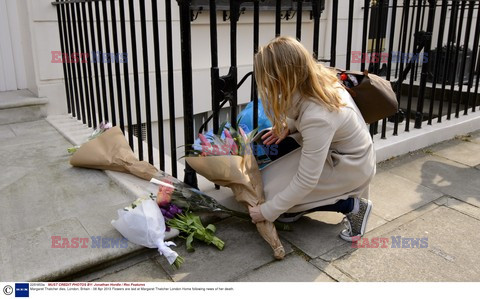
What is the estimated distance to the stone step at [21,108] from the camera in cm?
448

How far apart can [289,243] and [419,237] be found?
80cm

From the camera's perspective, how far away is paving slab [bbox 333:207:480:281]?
7.52ft

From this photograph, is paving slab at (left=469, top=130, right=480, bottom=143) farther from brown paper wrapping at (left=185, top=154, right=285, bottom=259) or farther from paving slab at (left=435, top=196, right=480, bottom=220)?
brown paper wrapping at (left=185, top=154, right=285, bottom=259)

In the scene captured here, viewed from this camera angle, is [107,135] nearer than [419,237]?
→ No

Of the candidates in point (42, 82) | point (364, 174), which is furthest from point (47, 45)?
point (364, 174)

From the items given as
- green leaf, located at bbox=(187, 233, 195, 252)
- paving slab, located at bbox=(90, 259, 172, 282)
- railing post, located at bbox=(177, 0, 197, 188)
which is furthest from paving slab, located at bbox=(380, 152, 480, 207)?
paving slab, located at bbox=(90, 259, 172, 282)

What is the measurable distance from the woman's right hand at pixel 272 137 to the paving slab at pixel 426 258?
792 mm

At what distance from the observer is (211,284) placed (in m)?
2.15

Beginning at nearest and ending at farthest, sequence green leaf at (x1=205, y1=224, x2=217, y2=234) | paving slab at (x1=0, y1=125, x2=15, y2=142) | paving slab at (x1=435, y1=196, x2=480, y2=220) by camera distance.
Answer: green leaf at (x1=205, y1=224, x2=217, y2=234) < paving slab at (x1=435, y1=196, x2=480, y2=220) < paving slab at (x1=0, y1=125, x2=15, y2=142)

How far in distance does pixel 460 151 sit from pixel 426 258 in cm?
215

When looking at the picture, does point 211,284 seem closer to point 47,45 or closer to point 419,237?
point 419,237

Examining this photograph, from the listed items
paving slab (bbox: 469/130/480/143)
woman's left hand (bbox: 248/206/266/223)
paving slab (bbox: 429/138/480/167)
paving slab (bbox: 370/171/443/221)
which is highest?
woman's left hand (bbox: 248/206/266/223)

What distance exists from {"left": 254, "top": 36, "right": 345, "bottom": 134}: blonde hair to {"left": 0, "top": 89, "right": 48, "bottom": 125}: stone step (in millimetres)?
3219

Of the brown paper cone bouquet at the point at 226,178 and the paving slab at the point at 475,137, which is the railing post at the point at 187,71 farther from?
the paving slab at the point at 475,137
